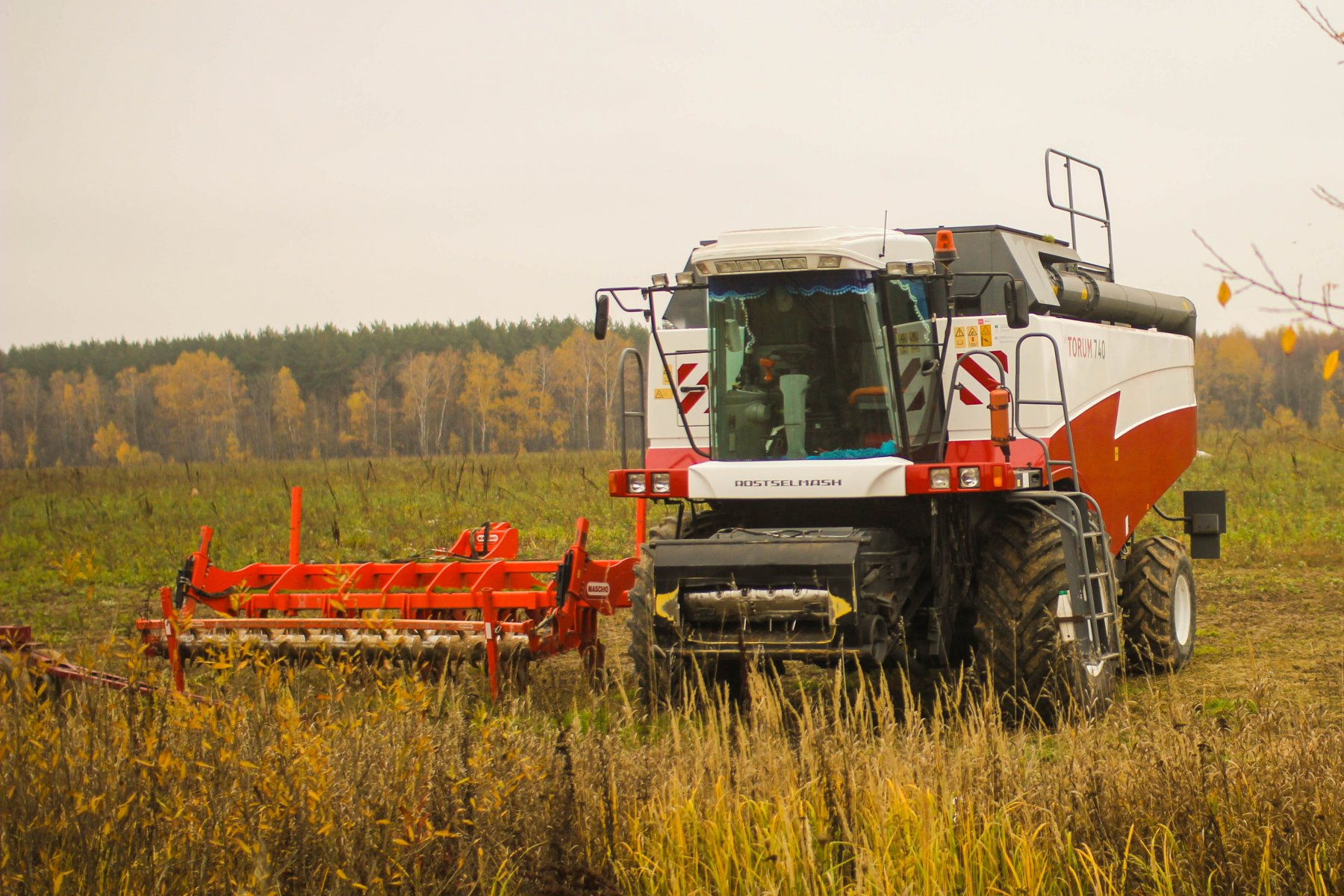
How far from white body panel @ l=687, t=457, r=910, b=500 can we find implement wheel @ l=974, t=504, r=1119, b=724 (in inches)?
29.5

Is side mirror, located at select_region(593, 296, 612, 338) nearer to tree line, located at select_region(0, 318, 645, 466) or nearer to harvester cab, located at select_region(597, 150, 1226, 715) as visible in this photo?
harvester cab, located at select_region(597, 150, 1226, 715)

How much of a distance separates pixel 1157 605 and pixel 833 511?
2.60 metres

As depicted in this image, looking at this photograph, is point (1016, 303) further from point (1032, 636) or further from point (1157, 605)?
point (1157, 605)

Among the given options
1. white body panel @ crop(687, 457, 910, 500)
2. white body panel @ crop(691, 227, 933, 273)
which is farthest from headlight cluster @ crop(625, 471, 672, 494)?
white body panel @ crop(691, 227, 933, 273)

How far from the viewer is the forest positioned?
7775cm

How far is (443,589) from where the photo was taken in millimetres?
8234

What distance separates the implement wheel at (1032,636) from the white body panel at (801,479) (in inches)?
29.5

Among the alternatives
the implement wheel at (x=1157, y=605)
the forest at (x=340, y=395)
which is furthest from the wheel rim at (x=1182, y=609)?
the forest at (x=340, y=395)

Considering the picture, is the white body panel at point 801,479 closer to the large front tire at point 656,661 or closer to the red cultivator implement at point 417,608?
the large front tire at point 656,661

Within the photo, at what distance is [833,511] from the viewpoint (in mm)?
7051

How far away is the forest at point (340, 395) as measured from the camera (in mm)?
77750

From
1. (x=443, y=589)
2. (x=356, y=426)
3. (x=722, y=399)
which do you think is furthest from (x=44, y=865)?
(x=356, y=426)

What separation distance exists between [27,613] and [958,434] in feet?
29.6

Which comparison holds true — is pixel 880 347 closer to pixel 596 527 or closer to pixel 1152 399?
pixel 1152 399
